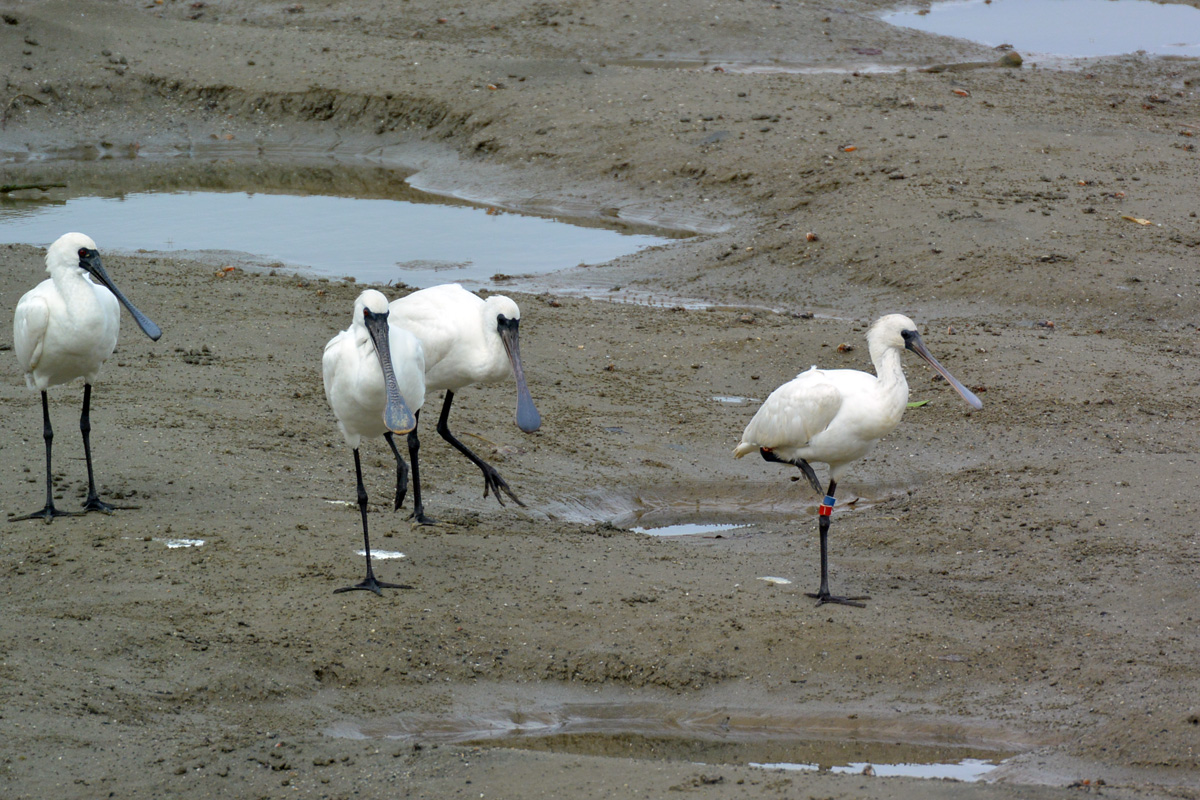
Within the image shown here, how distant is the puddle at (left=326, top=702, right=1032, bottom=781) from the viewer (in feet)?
16.3

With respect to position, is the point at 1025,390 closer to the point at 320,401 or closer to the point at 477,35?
the point at 320,401

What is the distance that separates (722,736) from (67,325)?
3.76 m

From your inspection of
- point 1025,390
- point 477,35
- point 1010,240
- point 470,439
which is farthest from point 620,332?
point 477,35

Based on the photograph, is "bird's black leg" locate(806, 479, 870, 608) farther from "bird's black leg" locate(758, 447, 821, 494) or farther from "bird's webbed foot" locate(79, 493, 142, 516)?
"bird's webbed foot" locate(79, 493, 142, 516)

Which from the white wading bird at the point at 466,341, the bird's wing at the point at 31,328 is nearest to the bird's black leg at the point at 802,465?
the white wading bird at the point at 466,341

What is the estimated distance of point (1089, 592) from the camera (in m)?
6.19

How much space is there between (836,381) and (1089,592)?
157 centimetres

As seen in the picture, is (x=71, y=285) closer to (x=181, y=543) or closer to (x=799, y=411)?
(x=181, y=543)

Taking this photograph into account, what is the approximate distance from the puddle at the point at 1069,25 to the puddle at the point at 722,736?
770 inches

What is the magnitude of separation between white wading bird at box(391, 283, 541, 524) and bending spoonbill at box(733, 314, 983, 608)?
4.45 ft

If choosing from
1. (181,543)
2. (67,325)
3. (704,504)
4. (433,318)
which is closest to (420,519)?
(433,318)

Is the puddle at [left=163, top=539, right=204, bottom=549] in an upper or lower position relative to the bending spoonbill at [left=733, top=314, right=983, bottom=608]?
lower

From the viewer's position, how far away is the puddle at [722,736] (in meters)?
4.96

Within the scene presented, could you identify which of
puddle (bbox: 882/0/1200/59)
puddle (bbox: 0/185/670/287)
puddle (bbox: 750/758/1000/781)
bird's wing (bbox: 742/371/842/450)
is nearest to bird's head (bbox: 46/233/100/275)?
bird's wing (bbox: 742/371/842/450)
